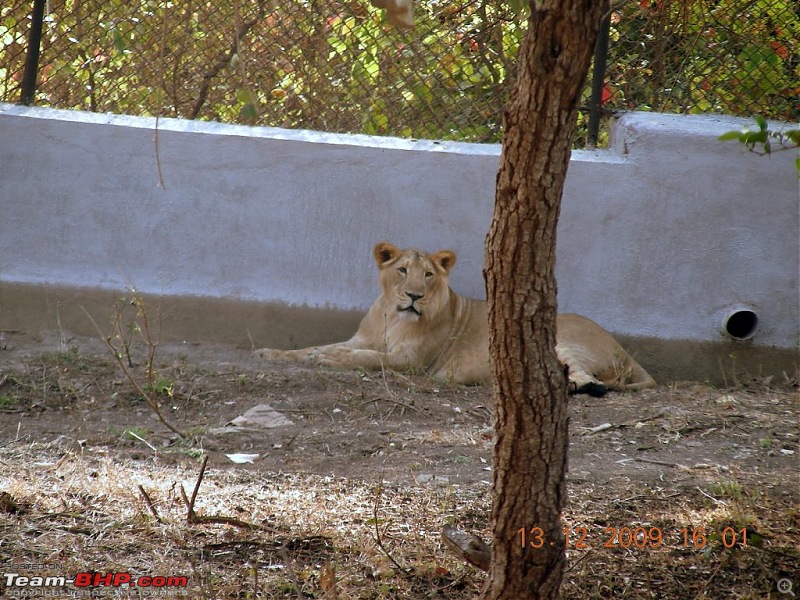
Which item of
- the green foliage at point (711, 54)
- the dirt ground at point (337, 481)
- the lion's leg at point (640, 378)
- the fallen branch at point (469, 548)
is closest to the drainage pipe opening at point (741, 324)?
the dirt ground at point (337, 481)

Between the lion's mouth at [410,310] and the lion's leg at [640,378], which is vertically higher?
the lion's mouth at [410,310]

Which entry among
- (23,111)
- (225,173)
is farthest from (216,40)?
(23,111)

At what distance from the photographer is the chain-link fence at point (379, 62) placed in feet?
21.2

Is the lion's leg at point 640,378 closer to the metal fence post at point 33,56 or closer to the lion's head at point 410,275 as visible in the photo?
the lion's head at point 410,275

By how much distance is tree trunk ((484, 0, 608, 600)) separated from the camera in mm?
2346

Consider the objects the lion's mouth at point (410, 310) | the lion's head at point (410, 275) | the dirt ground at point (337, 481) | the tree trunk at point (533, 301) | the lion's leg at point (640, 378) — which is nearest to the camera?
the tree trunk at point (533, 301)

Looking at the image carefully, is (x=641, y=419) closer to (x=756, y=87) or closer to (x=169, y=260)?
(x=756, y=87)

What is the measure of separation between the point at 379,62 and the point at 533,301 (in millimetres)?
4413

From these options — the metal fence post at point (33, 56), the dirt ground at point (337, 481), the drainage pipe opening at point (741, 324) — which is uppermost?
the metal fence post at point (33, 56)

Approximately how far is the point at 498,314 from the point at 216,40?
454cm

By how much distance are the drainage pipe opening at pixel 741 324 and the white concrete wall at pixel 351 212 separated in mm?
49

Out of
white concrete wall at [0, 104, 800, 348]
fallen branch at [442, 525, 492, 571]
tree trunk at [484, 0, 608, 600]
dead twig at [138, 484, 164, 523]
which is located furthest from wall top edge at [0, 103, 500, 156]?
tree trunk at [484, 0, 608, 600]

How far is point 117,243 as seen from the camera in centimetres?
654

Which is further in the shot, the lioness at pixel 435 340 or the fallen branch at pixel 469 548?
the lioness at pixel 435 340
